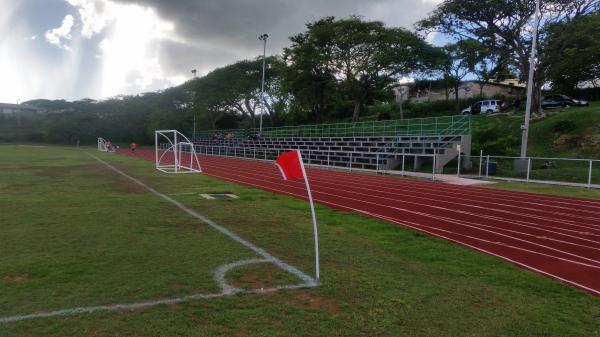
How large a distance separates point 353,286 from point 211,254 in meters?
1.85

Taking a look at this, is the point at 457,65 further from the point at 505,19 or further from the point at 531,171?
the point at 531,171

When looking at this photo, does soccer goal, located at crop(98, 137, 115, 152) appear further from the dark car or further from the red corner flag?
the red corner flag

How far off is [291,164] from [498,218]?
19.2 ft

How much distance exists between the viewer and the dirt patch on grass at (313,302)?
3.58 meters

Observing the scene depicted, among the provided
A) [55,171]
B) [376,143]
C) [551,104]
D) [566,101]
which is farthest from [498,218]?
[566,101]

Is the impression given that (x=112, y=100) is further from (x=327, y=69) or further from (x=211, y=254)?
(x=211, y=254)

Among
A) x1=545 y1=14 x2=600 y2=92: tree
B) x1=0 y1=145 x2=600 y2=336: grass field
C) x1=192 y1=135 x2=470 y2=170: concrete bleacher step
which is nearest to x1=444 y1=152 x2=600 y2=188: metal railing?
x1=192 y1=135 x2=470 y2=170: concrete bleacher step

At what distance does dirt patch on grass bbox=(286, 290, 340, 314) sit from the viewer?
11.7ft

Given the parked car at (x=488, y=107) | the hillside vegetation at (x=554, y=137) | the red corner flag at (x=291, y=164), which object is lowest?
the red corner flag at (x=291, y=164)

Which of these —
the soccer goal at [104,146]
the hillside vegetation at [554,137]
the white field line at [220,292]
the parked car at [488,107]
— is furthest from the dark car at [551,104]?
the soccer goal at [104,146]

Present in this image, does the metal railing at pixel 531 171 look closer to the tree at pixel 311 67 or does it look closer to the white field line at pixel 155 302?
the white field line at pixel 155 302

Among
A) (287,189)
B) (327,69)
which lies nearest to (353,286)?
(287,189)

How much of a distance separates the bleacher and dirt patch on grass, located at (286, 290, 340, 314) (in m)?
15.7

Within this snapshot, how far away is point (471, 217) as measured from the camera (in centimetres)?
845
